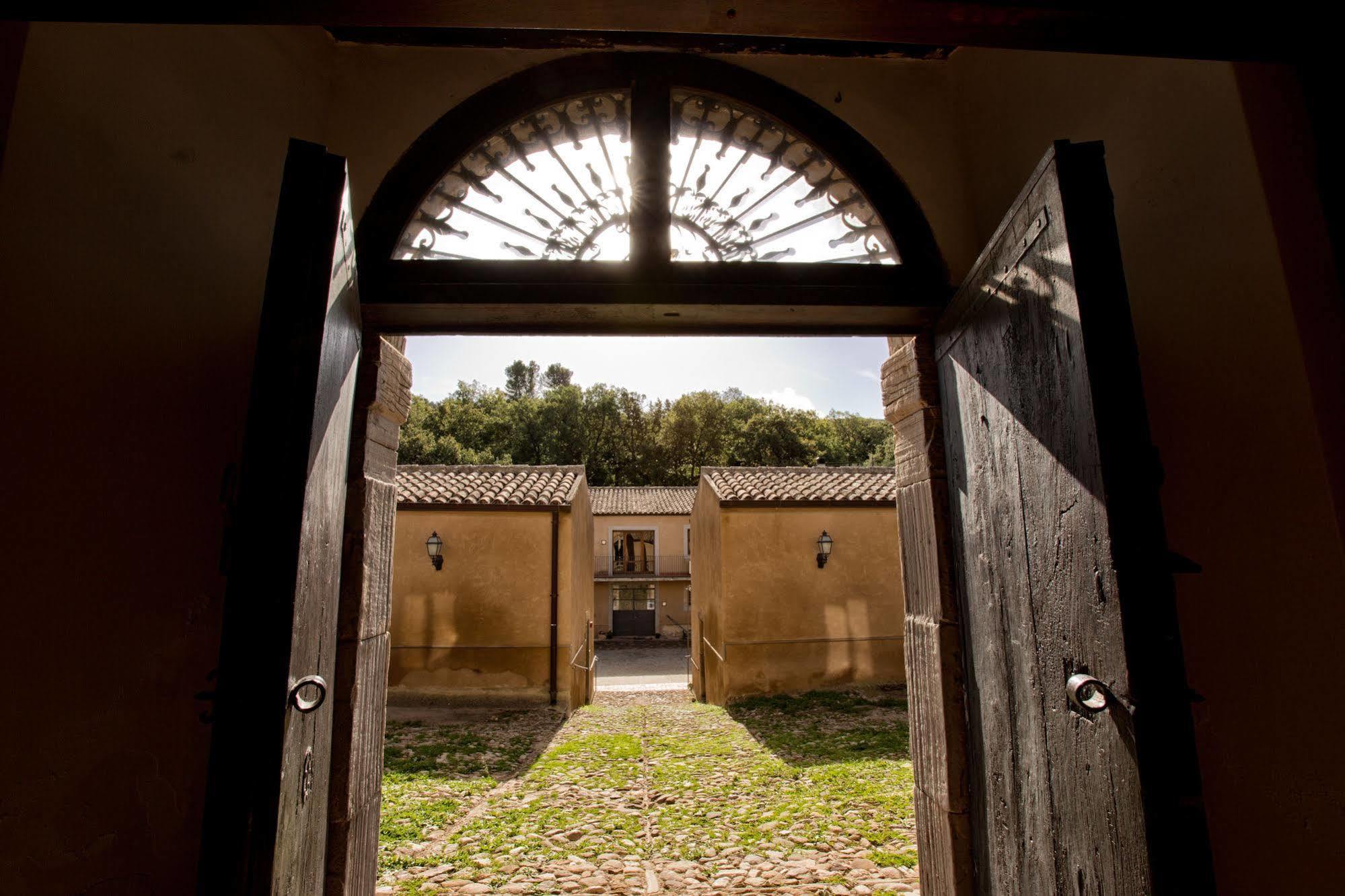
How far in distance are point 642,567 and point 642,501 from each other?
8.42 feet

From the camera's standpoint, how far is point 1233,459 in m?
1.61

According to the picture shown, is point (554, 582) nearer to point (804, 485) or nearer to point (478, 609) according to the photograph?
point (478, 609)

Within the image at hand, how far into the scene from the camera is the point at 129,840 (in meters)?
1.72

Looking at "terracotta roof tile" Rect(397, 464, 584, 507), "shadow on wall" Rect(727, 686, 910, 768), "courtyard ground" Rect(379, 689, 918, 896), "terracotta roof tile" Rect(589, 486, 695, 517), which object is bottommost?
"shadow on wall" Rect(727, 686, 910, 768)

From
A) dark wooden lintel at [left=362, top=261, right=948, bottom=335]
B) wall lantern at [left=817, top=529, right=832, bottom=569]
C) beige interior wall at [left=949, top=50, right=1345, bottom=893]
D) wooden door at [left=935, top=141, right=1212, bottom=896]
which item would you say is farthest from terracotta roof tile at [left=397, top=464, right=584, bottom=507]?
beige interior wall at [left=949, top=50, right=1345, bottom=893]

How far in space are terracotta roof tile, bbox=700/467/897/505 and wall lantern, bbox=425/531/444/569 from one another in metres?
4.66

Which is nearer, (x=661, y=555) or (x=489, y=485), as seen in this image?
(x=489, y=485)

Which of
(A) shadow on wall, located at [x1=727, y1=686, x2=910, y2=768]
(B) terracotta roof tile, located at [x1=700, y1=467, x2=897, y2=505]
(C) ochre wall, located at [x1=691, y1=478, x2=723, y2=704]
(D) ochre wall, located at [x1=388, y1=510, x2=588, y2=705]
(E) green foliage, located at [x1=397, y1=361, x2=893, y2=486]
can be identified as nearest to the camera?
(A) shadow on wall, located at [x1=727, y1=686, x2=910, y2=768]

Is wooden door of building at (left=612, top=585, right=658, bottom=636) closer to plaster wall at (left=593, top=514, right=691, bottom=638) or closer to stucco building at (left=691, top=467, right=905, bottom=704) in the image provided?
plaster wall at (left=593, top=514, right=691, bottom=638)

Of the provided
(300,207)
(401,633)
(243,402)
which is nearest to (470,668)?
(401,633)

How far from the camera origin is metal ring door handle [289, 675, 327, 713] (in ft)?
4.86

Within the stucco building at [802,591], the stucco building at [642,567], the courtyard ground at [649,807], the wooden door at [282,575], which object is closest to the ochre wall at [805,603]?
the stucco building at [802,591]

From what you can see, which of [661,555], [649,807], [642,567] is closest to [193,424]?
[649,807]

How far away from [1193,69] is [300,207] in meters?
2.23
